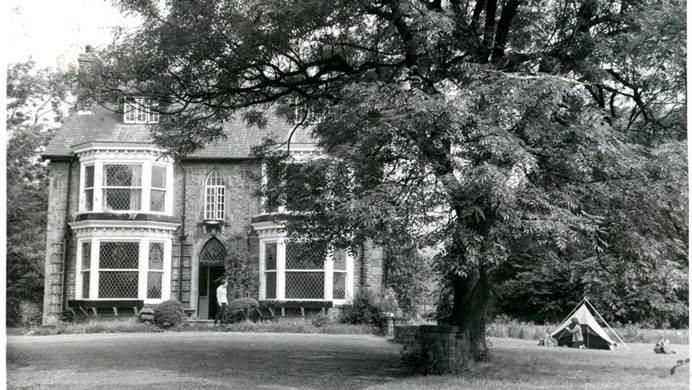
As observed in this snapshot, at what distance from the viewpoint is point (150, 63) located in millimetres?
16016

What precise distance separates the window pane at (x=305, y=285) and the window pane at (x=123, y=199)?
6.51 metres

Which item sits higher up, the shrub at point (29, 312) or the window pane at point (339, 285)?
the window pane at point (339, 285)

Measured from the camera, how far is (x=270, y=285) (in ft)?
94.0

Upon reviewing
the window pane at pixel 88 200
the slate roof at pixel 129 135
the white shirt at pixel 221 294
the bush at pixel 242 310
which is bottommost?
the bush at pixel 242 310

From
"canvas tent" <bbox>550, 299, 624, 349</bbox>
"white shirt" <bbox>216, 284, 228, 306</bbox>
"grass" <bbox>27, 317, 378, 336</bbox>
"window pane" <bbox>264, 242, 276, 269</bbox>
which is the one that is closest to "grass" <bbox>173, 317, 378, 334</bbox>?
"grass" <bbox>27, 317, 378, 336</bbox>

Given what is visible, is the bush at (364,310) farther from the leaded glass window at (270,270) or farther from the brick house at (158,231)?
the leaded glass window at (270,270)

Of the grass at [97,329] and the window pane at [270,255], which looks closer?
the grass at [97,329]

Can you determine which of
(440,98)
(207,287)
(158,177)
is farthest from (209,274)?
(440,98)

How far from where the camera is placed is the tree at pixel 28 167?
15078 millimetres

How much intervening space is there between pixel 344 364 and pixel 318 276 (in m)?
12.9

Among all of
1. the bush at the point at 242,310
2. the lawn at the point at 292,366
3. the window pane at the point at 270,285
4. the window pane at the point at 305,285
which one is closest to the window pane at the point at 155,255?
the bush at the point at 242,310

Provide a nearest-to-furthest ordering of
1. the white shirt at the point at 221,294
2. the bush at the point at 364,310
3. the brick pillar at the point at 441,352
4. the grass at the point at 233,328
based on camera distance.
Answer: the brick pillar at the point at 441,352, the grass at the point at 233,328, the white shirt at the point at 221,294, the bush at the point at 364,310

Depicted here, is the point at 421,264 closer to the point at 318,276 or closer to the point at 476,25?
the point at 318,276

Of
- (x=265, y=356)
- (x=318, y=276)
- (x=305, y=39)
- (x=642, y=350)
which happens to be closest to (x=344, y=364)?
(x=265, y=356)
